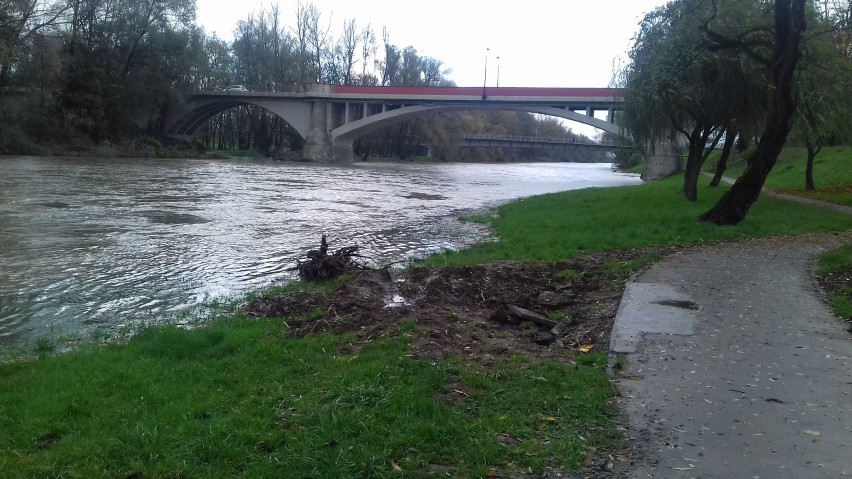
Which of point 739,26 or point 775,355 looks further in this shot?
point 739,26

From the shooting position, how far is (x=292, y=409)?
15.2 ft

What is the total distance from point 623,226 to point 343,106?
6096cm

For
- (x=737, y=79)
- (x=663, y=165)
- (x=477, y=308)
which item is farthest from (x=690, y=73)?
(x=663, y=165)

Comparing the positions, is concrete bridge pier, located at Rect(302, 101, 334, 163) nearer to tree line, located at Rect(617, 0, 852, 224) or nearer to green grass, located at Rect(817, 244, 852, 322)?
tree line, located at Rect(617, 0, 852, 224)

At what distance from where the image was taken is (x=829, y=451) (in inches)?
163

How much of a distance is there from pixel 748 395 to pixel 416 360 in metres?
2.59

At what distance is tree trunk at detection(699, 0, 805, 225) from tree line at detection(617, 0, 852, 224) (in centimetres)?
2

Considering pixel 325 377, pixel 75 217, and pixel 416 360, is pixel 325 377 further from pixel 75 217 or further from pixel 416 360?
pixel 75 217

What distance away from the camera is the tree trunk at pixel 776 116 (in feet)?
45.4

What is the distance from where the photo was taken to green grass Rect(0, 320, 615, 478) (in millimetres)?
3920

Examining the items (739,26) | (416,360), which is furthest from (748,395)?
(739,26)

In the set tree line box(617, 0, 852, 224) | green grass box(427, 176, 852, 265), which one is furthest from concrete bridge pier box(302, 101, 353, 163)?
tree line box(617, 0, 852, 224)

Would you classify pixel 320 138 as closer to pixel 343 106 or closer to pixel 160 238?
pixel 343 106

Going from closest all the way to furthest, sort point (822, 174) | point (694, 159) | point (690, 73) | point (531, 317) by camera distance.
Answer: point (531, 317) < point (690, 73) < point (694, 159) < point (822, 174)
